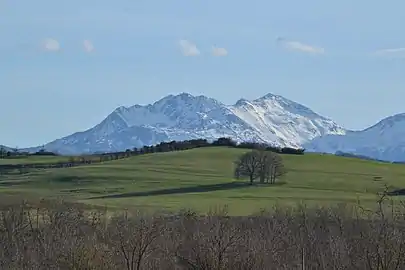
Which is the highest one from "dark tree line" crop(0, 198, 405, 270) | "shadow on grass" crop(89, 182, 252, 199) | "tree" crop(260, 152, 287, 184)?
"tree" crop(260, 152, 287, 184)

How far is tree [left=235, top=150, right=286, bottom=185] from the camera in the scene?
14088cm

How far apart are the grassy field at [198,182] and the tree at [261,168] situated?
197 centimetres

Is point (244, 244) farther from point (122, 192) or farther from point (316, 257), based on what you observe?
point (122, 192)

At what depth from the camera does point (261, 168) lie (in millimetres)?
141500

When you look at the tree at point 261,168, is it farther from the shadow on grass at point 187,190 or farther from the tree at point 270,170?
the shadow on grass at point 187,190

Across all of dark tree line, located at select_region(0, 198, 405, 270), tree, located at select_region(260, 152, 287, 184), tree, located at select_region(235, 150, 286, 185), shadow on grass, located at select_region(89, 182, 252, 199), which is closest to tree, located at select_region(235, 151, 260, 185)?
tree, located at select_region(235, 150, 286, 185)

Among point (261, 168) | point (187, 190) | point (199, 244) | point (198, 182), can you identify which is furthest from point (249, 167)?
point (199, 244)

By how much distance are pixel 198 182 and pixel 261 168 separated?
10.9 meters

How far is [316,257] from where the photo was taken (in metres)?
44.7

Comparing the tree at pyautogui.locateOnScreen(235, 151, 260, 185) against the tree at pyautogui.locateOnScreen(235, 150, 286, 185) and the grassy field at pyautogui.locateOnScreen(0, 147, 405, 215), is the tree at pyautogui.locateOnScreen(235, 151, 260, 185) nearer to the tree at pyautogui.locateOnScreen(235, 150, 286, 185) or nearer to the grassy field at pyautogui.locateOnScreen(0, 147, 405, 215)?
the tree at pyautogui.locateOnScreen(235, 150, 286, 185)

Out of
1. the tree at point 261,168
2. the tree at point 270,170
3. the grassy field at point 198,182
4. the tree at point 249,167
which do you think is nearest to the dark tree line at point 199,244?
the grassy field at point 198,182

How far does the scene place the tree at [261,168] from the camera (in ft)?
462

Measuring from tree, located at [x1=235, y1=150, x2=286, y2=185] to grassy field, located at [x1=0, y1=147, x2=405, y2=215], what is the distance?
197 centimetres

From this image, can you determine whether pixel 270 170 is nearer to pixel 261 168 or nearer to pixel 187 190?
pixel 261 168
